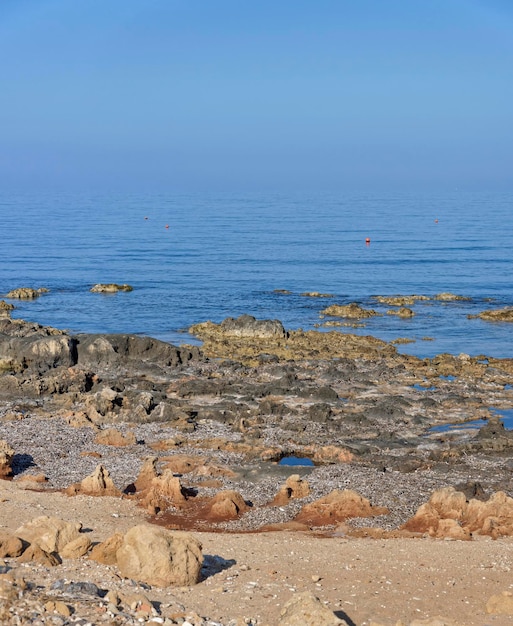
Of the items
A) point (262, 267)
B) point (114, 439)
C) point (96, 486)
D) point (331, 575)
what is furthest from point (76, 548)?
point (262, 267)

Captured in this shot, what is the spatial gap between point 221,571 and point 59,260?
71.5m

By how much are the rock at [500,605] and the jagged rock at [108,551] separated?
7683mm

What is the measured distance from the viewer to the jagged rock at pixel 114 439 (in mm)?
30875

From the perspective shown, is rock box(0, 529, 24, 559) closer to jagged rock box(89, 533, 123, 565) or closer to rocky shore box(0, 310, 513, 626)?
rocky shore box(0, 310, 513, 626)

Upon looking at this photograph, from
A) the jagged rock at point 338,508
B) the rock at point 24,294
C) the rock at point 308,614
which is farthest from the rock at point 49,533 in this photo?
the rock at point 24,294

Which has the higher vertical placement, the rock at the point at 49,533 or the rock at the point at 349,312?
the rock at the point at 349,312

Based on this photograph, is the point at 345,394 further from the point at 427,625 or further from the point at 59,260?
the point at 59,260

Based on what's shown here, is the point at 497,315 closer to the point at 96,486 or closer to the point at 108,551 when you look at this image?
the point at 96,486

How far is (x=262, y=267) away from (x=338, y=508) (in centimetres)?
5746

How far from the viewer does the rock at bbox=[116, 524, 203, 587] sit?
17.9 meters

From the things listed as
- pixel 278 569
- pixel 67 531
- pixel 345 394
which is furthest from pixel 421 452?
pixel 67 531

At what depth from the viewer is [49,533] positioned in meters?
19.3

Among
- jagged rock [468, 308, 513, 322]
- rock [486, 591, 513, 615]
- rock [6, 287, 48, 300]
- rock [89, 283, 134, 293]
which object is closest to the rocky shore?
rock [486, 591, 513, 615]

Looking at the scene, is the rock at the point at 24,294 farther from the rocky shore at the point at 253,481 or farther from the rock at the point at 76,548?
the rock at the point at 76,548
